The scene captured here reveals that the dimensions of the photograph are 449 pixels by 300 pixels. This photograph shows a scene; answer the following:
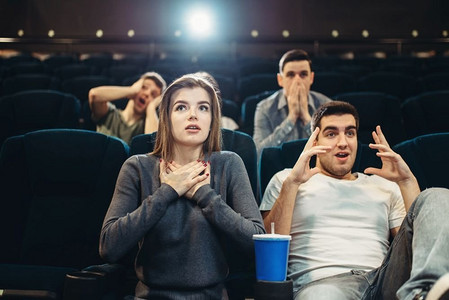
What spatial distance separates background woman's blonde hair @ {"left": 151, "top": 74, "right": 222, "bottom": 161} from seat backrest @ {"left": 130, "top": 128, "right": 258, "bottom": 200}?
0.51 feet

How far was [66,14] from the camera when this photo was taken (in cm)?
913

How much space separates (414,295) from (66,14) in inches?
342

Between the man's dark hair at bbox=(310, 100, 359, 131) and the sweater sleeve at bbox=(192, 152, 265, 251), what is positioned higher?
the man's dark hair at bbox=(310, 100, 359, 131)

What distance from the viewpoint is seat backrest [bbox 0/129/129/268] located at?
192cm

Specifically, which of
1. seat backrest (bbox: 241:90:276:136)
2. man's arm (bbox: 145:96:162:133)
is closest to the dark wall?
seat backrest (bbox: 241:90:276:136)

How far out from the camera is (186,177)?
5.31ft

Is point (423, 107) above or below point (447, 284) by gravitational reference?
above

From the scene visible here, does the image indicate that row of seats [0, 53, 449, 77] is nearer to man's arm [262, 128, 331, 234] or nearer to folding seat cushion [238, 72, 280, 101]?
folding seat cushion [238, 72, 280, 101]

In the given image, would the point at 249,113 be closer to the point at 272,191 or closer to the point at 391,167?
the point at 272,191

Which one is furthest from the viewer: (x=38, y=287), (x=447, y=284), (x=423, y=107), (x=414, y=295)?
(x=423, y=107)

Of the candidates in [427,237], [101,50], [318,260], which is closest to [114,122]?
[318,260]

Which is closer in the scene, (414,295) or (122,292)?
(414,295)

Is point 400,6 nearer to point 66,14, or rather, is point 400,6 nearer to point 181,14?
point 181,14

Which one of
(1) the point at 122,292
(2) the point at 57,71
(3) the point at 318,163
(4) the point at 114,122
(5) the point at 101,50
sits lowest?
(1) the point at 122,292
